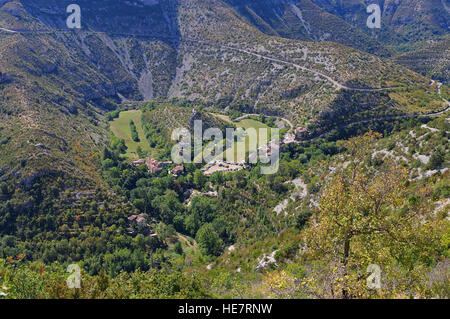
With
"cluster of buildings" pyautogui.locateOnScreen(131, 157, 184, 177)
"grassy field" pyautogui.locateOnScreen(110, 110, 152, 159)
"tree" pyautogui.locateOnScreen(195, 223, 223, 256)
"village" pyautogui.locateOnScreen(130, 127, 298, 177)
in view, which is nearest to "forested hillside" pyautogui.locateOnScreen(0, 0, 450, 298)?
"tree" pyautogui.locateOnScreen(195, 223, 223, 256)

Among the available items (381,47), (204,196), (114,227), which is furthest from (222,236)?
(381,47)

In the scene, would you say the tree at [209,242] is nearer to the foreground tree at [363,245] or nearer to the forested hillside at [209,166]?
the forested hillside at [209,166]

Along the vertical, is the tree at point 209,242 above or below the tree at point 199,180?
below

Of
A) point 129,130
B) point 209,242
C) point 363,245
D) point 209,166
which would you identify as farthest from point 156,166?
point 363,245

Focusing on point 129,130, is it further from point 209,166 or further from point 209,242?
point 209,242

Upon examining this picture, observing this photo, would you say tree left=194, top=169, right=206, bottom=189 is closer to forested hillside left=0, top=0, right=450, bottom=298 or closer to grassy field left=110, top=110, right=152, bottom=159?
forested hillside left=0, top=0, right=450, bottom=298

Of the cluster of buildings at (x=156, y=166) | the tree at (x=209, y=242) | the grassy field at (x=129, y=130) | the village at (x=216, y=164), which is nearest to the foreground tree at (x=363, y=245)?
the tree at (x=209, y=242)
